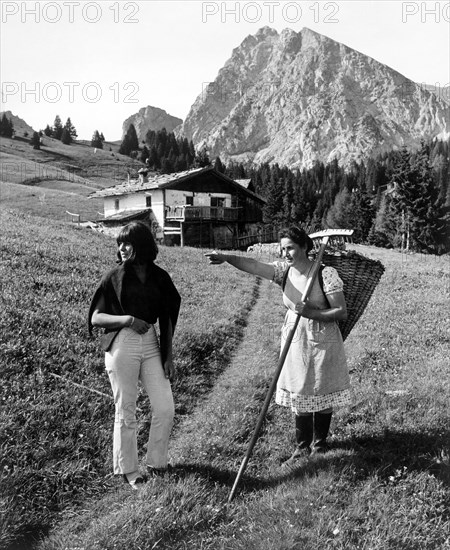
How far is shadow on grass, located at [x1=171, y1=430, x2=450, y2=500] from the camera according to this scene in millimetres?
5121

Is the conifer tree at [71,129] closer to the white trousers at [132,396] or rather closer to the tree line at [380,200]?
the tree line at [380,200]

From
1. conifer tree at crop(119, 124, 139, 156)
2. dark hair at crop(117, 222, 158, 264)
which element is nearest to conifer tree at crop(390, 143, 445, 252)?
dark hair at crop(117, 222, 158, 264)

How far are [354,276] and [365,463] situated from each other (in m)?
2.19

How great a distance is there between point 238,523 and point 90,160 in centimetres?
14845

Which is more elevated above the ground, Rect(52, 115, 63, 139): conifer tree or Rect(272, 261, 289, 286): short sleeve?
Rect(52, 115, 63, 139): conifer tree

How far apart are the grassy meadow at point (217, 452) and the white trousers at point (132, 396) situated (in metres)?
0.33

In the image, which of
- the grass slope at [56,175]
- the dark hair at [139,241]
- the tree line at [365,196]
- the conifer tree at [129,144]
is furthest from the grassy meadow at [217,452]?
the conifer tree at [129,144]

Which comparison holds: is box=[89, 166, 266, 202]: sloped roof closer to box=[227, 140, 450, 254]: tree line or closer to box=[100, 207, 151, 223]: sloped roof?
box=[100, 207, 151, 223]: sloped roof

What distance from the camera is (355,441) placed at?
596 cm

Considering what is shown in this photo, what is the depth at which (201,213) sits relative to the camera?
52.4 metres

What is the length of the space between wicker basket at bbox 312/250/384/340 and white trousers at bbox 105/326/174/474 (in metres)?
2.42

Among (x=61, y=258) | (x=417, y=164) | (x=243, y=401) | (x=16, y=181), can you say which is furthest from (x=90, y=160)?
(x=243, y=401)

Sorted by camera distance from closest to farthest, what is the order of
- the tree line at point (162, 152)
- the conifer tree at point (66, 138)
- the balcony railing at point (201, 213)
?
1. the balcony railing at point (201, 213)
2. the tree line at point (162, 152)
3. the conifer tree at point (66, 138)

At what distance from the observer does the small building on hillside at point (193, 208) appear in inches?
2073
